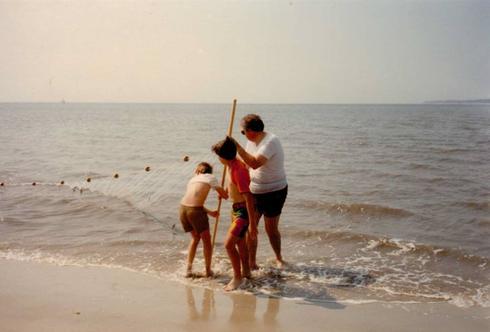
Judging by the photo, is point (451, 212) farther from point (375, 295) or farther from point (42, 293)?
point (42, 293)

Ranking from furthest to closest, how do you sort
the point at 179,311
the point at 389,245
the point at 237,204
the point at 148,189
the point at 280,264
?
the point at 148,189 < the point at 389,245 < the point at 280,264 < the point at 237,204 < the point at 179,311

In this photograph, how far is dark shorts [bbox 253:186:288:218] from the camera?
5.29 m

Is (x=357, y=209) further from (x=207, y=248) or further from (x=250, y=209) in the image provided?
(x=250, y=209)

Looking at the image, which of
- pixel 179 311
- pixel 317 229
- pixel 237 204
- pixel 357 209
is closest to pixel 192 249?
pixel 237 204

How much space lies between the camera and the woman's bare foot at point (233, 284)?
5081 millimetres

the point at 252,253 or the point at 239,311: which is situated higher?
the point at 252,253

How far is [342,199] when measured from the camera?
10.7m

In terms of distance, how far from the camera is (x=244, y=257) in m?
5.38

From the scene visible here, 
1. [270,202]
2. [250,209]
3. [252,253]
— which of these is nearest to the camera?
[250,209]

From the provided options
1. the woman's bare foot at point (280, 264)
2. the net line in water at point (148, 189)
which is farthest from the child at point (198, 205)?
the net line in water at point (148, 189)

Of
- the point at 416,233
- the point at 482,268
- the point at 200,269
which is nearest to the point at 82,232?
the point at 200,269

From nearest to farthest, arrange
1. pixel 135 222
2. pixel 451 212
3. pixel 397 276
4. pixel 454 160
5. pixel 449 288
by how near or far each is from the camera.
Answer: pixel 449 288 → pixel 397 276 → pixel 135 222 → pixel 451 212 → pixel 454 160

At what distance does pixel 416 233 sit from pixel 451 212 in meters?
1.98

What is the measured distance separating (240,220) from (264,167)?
0.65m
